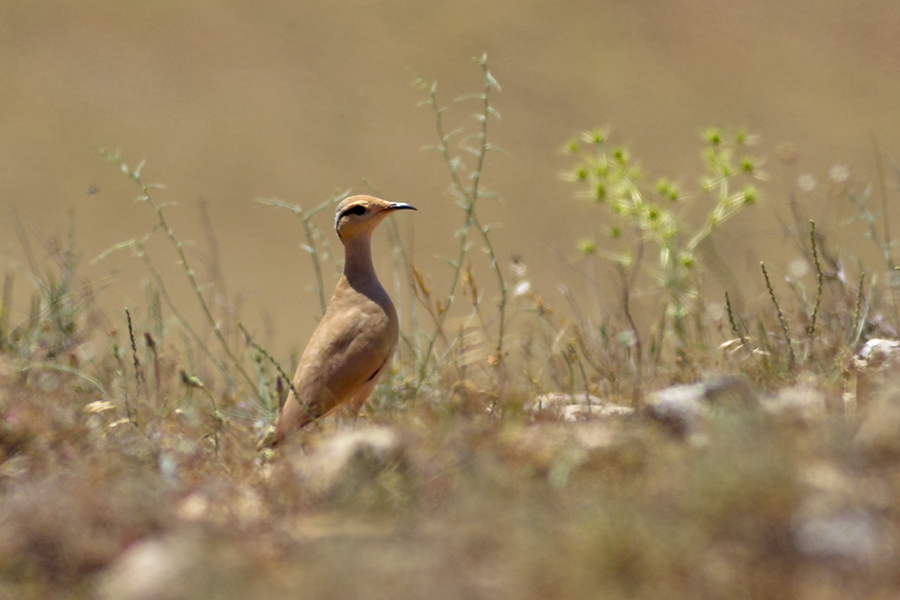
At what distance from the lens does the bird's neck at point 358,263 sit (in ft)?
14.9

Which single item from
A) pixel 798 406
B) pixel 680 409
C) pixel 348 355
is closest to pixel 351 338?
pixel 348 355

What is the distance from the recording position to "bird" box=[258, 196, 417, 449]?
4.12 m

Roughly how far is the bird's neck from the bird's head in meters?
0.03

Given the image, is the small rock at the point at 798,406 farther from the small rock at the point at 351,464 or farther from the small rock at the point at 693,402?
Answer: the small rock at the point at 351,464

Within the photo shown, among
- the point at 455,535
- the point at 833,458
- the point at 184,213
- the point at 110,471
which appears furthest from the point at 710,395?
the point at 184,213

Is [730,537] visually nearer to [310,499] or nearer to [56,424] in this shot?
[310,499]

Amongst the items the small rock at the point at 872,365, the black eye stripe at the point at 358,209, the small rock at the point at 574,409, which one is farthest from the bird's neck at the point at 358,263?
the small rock at the point at 872,365

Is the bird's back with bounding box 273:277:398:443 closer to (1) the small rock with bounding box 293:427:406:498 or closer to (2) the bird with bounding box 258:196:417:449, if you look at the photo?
(2) the bird with bounding box 258:196:417:449

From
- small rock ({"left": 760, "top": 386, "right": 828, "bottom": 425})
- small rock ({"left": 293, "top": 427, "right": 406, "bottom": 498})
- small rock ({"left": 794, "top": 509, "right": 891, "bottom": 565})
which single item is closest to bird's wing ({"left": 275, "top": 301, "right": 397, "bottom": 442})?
small rock ({"left": 293, "top": 427, "right": 406, "bottom": 498})

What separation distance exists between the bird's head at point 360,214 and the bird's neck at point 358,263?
0.03 metres

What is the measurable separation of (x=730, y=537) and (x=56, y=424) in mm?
2288

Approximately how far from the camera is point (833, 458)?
230 centimetres

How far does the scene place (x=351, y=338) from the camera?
14.0 ft

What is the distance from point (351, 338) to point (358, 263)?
1.49ft
